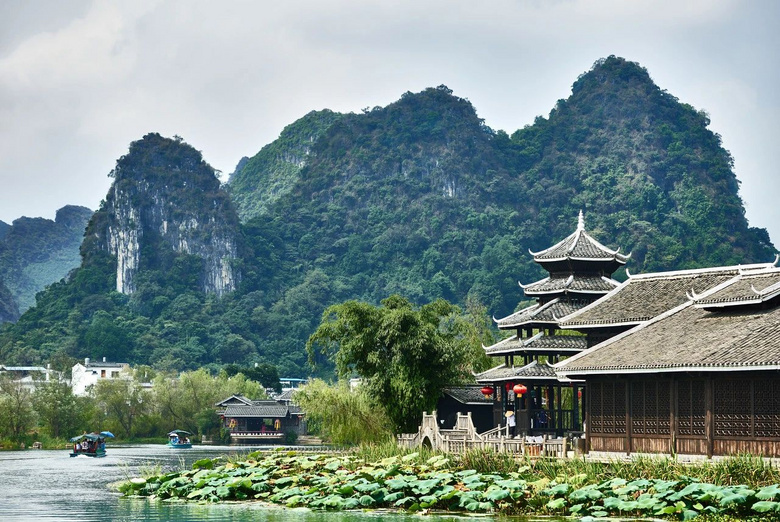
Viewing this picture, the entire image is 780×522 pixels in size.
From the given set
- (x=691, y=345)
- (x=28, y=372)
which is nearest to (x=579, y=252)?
(x=691, y=345)

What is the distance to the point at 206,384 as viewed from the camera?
95.4 metres

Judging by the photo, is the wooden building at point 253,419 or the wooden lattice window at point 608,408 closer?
the wooden lattice window at point 608,408

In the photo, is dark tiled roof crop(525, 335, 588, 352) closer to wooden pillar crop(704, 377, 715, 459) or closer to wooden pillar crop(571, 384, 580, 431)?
wooden pillar crop(571, 384, 580, 431)

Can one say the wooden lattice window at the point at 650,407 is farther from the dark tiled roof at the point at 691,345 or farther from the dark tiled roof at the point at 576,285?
the dark tiled roof at the point at 576,285

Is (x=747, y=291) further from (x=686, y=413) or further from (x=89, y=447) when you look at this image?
(x=89, y=447)

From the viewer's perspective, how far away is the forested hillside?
154 metres

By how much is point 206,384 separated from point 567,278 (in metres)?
57.6

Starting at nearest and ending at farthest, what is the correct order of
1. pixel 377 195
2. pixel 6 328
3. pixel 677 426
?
1. pixel 677 426
2. pixel 6 328
3. pixel 377 195

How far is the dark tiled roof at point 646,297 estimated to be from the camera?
35.2 m

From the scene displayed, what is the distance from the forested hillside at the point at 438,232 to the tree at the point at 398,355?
9095 cm

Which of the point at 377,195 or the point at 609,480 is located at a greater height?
the point at 377,195

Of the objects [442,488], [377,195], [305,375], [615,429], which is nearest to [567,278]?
[615,429]

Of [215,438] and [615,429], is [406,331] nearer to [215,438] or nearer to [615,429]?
A: [615,429]

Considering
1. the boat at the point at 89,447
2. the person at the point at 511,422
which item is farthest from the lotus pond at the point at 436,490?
the boat at the point at 89,447
